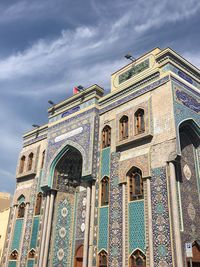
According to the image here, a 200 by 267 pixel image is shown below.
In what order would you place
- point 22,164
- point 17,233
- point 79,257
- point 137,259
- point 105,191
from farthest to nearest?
point 22,164, point 17,233, point 79,257, point 105,191, point 137,259

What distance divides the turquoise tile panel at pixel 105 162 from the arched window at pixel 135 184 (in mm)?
1450

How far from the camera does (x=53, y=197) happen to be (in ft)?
49.8

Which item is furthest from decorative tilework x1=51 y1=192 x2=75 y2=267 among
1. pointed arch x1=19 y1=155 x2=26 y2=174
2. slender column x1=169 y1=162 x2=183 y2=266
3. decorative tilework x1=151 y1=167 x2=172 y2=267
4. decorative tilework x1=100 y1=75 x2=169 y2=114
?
slender column x1=169 y1=162 x2=183 y2=266

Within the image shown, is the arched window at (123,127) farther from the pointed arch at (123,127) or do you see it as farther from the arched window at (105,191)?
the arched window at (105,191)

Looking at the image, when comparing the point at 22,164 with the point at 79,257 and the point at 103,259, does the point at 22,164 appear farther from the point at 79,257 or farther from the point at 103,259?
the point at 103,259

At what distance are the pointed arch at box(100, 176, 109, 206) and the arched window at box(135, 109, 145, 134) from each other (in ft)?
7.99

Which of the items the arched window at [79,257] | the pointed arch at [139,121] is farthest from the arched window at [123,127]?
the arched window at [79,257]

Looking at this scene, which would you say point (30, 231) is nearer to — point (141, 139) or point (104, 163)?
point (104, 163)

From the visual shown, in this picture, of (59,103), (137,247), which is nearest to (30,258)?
(137,247)

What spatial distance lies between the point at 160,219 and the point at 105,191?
336 cm

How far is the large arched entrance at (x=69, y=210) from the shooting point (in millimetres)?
13984

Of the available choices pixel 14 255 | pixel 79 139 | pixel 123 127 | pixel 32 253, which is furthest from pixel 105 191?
pixel 14 255

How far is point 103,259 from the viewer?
38.0 feet

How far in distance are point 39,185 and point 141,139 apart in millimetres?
7285
